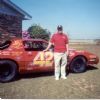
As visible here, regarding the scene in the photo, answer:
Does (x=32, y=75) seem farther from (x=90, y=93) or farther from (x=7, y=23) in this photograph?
(x=7, y=23)

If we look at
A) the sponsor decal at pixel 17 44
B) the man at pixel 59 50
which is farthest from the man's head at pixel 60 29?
the sponsor decal at pixel 17 44

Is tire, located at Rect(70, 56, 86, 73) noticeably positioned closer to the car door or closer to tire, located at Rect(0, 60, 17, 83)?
the car door

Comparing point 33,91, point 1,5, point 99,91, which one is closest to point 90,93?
point 99,91

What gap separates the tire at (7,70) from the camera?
22.9 ft

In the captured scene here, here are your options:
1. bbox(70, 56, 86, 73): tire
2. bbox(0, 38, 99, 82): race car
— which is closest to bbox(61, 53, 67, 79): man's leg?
bbox(0, 38, 99, 82): race car

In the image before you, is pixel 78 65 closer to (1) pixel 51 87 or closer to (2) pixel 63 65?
(2) pixel 63 65

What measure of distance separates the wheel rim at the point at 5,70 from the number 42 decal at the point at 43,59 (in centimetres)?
77

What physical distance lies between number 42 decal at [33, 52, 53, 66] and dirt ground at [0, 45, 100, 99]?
388mm

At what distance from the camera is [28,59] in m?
7.38

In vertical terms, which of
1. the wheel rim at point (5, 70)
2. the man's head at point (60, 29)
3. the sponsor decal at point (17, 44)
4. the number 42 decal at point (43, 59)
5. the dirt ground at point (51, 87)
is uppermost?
the man's head at point (60, 29)

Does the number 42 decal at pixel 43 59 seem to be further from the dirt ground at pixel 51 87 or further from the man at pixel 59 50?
the dirt ground at pixel 51 87

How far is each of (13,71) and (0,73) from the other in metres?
0.34

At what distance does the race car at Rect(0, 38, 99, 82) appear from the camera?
23.1ft

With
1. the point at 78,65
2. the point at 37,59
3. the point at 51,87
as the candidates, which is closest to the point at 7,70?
the point at 37,59
